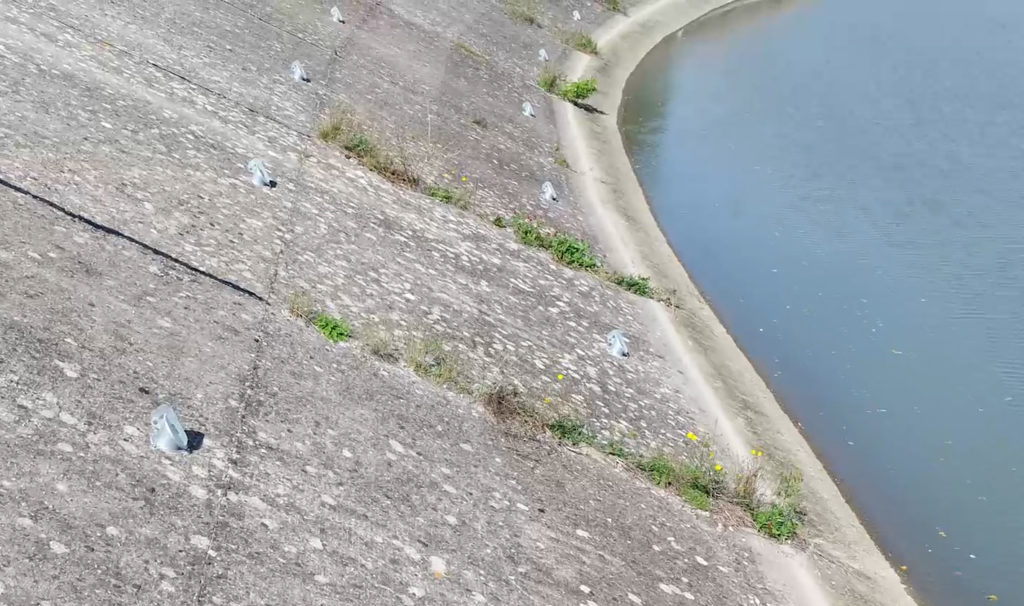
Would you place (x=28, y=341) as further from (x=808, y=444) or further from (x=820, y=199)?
(x=820, y=199)

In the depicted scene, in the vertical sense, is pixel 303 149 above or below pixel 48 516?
below

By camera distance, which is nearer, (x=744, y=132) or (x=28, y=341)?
(x=28, y=341)

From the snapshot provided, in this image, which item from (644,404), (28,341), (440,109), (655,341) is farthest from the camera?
(440,109)

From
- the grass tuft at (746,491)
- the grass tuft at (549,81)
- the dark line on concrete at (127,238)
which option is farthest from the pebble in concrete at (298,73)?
the grass tuft at (746,491)

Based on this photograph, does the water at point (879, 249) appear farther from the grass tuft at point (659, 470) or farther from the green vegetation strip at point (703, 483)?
the grass tuft at point (659, 470)

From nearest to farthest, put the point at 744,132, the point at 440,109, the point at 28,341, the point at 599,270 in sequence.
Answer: the point at 28,341, the point at 599,270, the point at 440,109, the point at 744,132

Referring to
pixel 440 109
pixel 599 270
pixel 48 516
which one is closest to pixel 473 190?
pixel 599 270
